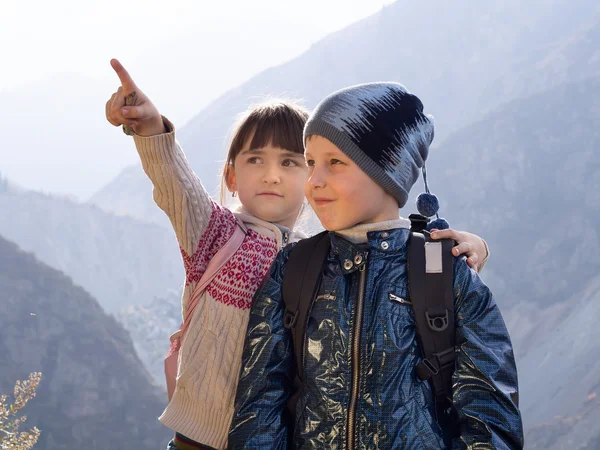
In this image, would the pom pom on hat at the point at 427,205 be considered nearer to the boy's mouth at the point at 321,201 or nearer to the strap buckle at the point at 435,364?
the boy's mouth at the point at 321,201

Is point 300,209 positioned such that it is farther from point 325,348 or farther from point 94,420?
point 94,420

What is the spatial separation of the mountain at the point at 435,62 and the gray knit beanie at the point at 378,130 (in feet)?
161

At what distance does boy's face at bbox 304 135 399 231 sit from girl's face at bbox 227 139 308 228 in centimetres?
32

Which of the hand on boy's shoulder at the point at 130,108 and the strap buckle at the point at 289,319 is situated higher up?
the hand on boy's shoulder at the point at 130,108

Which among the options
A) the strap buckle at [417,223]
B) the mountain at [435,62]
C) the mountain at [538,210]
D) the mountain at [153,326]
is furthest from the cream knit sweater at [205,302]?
the mountain at [435,62]

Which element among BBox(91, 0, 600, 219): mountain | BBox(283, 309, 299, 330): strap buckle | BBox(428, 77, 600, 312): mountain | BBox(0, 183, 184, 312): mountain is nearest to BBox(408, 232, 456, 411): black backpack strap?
BBox(283, 309, 299, 330): strap buckle

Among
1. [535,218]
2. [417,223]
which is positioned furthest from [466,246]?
[535,218]

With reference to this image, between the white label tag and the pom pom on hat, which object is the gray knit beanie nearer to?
the pom pom on hat

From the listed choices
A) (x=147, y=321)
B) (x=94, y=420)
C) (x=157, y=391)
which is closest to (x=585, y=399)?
(x=157, y=391)

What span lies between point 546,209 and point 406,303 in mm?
41353

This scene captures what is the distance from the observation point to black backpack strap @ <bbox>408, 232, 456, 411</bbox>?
1674mm

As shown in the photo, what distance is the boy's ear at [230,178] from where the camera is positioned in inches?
91.3

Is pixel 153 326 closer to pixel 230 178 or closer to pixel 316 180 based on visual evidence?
pixel 230 178

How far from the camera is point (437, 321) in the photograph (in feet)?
5.51
